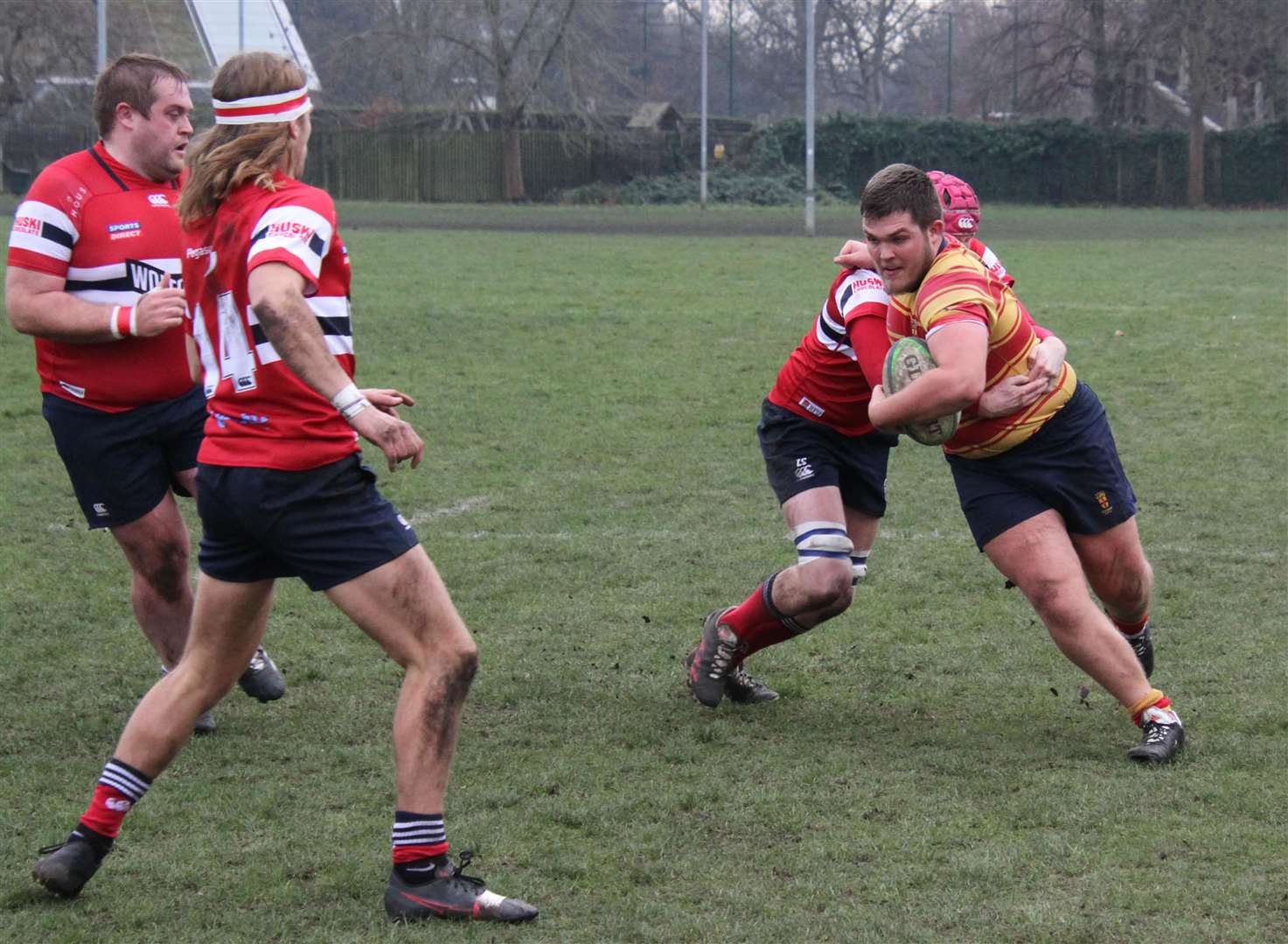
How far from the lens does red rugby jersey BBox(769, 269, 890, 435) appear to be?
5.09 metres

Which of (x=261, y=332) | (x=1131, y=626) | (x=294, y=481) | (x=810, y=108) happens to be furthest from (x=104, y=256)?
(x=810, y=108)

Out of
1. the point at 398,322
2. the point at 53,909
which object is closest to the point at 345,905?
the point at 53,909

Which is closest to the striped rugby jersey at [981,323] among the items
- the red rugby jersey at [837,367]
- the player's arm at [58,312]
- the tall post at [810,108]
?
the red rugby jersey at [837,367]

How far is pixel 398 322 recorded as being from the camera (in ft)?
50.5

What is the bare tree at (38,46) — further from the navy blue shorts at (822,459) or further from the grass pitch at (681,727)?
the navy blue shorts at (822,459)

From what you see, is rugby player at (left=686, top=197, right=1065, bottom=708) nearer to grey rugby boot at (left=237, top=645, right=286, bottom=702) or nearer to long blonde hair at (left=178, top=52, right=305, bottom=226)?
grey rugby boot at (left=237, top=645, right=286, bottom=702)

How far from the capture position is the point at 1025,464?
4961 millimetres

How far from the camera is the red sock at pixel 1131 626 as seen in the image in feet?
17.6

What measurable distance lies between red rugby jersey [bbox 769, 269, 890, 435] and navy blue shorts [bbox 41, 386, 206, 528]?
208 cm

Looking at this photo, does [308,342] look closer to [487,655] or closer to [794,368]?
[794,368]

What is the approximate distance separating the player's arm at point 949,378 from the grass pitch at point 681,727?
1.16 meters

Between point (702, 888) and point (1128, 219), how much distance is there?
3548cm

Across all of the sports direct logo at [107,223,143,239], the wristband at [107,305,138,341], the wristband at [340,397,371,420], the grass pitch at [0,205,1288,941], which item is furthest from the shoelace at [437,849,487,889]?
the sports direct logo at [107,223,143,239]

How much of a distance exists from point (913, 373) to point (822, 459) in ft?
3.09
